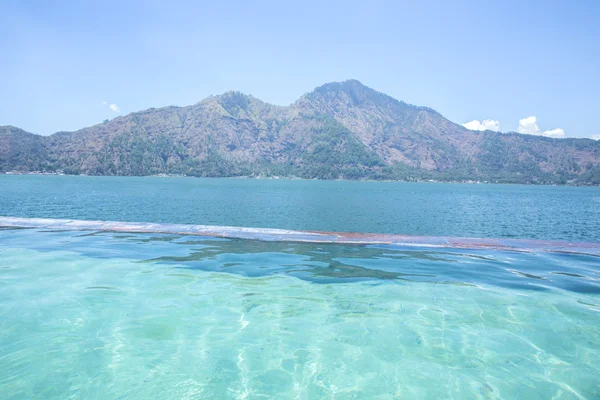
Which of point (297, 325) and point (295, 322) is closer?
point (297, 325)

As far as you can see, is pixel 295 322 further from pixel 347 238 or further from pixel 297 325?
pixel 347 238

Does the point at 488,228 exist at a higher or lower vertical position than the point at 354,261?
lower

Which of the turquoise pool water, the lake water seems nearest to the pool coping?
the lake water

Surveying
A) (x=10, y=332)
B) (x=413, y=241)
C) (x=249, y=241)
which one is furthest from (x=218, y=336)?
(x=413, y=241)

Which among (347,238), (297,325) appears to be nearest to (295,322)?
(297,325)

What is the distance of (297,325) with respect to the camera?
6863 millimetres

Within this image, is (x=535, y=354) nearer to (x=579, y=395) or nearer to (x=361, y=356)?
(x=579, y=395)

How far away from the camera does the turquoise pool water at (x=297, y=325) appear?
5.09 metres

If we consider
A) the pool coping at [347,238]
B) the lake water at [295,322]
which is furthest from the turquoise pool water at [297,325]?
the pool coping at [347,238]

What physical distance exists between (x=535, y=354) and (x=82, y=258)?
35.0ft

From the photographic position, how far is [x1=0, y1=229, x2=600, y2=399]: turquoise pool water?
509cm

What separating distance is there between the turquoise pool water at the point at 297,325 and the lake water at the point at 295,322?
0.09ft

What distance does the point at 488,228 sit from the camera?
37531 millimetres

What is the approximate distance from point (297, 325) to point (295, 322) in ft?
0.42
